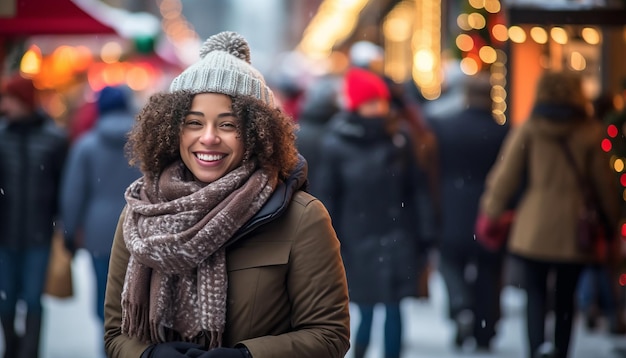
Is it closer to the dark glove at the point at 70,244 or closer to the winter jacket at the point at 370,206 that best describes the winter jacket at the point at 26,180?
the dark glove at the point at 70,244

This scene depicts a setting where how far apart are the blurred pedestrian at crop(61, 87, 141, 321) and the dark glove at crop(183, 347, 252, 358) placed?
14.8 ft

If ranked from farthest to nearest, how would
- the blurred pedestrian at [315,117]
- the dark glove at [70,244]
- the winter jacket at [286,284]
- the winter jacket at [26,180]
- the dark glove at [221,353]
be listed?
the blurred pedestrian at [315,117], the dark glove at [70,244], the winter jacket at [26,180], the winter jacket at [286,284], the dark glove at [221,353]

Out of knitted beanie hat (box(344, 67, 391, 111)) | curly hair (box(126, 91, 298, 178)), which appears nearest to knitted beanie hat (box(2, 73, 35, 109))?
knitted beanie hat (box(344, 67, 391, 111))

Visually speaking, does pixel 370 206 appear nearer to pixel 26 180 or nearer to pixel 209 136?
pixel 26 180

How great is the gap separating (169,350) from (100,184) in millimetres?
4671

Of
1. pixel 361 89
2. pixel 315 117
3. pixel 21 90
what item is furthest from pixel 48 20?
pixel 361 89

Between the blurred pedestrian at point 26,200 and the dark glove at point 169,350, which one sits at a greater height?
the blurred pedestrian at point 26,200

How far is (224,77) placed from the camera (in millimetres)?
3477

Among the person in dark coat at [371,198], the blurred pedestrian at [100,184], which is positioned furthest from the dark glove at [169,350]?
the blurred pedestrian at [100,184]

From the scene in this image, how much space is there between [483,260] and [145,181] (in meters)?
5.90

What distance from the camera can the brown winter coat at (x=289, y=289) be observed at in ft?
11.1

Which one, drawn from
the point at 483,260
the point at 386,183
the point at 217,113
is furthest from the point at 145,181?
the point at 483,260

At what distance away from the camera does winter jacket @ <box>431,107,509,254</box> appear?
9102 mm

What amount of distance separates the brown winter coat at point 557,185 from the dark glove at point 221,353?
4062mm
